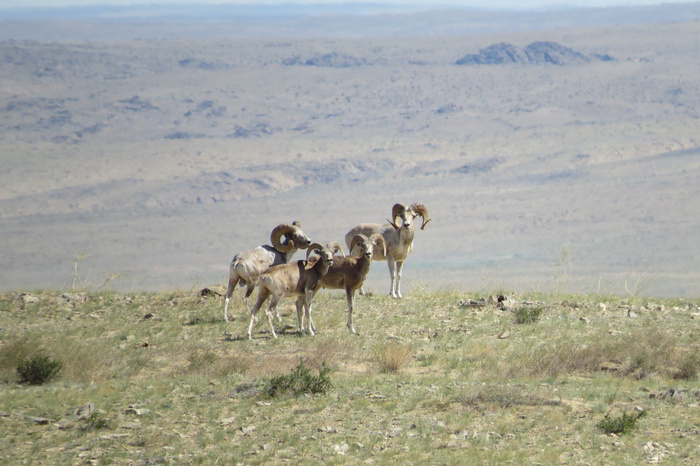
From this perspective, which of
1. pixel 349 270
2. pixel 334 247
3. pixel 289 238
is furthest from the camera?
pixel 289 238

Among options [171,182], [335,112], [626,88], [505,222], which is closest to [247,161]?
[171,182]

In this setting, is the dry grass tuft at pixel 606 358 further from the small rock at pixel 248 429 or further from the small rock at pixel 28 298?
the small rock at pixel 28 298

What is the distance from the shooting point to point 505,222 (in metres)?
112

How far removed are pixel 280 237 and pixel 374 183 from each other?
4625 inches

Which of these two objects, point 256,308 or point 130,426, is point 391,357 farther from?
point 130,426

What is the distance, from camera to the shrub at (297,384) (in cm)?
1466

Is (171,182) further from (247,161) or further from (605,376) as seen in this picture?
(605,376)

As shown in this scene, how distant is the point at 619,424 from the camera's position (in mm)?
13047

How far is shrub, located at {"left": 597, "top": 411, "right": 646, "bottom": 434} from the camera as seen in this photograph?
1302 cm

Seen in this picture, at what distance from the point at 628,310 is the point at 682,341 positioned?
118 inches

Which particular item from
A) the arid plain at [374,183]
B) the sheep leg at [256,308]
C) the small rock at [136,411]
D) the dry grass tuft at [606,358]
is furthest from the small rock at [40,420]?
the arid plain at [374,183]

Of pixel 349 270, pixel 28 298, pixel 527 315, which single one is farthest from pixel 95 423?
pixel 28 298

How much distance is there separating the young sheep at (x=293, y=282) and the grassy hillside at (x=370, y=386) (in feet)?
1.60

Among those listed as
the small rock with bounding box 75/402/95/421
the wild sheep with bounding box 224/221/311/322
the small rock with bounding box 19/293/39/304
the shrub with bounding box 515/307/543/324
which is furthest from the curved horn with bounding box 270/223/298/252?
the small rock with bounding box 75/402/95/421
